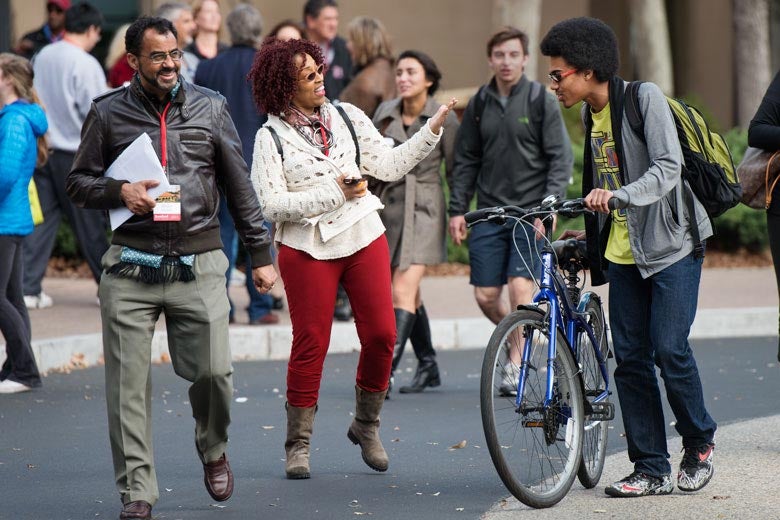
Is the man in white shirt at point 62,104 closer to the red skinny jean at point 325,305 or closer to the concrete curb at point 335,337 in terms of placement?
the concrete curb at point 335,337

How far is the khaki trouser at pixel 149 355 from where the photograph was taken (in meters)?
5.63

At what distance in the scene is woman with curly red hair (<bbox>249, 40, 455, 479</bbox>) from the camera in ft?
21.0

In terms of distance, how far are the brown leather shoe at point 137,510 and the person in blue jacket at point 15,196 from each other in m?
3.36

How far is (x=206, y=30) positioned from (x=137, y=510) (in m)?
6.98

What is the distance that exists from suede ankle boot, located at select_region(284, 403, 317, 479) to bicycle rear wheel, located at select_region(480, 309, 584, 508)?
1.13 meters

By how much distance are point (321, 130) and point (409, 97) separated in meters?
2.34

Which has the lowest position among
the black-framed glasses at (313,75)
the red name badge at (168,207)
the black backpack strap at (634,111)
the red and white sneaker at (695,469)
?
the red and white sneaker at (695,469)

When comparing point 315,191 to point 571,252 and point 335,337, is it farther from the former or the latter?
point 335,337

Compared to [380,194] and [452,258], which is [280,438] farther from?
[452,258]

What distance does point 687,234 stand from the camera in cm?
586

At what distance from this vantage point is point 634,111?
5.77 metres

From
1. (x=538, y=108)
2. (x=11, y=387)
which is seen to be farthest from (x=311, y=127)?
(x=11, y=387)

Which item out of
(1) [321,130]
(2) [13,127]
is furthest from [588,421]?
(2) [13,127]

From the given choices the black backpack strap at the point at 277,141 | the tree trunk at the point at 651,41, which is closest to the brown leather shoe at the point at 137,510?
the black backpack strap at the point at 277,141
